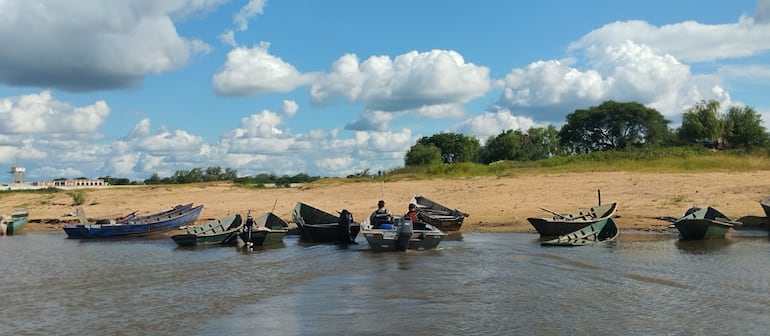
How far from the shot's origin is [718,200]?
30.0m

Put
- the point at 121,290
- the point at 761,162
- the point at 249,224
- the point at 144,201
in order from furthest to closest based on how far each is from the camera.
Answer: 1. the point at 144,201
2. the point at 761,162
3. the point at 249,224
4. the point at 121,290

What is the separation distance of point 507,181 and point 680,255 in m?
21.0

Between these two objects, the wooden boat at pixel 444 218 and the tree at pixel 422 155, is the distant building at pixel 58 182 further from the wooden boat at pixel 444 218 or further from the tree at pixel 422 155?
the wooden boat at pixel 444 218

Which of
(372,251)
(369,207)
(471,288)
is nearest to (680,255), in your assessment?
(471,288)

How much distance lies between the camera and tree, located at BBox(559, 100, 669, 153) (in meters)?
76.6

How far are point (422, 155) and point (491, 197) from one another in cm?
5056

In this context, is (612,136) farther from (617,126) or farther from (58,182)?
(58,182)

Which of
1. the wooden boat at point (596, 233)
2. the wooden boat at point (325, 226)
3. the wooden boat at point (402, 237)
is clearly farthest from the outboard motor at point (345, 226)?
the wooden boat at point (596, 233)

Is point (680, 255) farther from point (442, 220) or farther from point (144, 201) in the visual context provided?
point (144, 201)

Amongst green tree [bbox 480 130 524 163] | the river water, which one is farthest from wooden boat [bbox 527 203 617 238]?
green tree [bbox 480 130 524 163]

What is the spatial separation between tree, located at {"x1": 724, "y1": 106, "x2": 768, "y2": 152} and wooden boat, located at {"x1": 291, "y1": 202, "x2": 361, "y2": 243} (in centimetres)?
5656

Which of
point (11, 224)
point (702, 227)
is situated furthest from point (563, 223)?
point (11, 224)

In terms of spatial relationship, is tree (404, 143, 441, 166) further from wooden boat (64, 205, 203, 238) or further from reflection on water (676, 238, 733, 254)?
reflection on water (676, 238, 733, 254)

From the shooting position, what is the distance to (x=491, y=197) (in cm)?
3662
